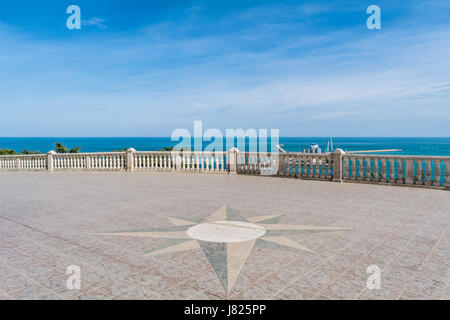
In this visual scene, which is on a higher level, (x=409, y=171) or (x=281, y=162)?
(x=281, y=162)

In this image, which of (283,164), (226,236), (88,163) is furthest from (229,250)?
(88,163)

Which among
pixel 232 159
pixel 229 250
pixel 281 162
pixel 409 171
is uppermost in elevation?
pixel 232 159

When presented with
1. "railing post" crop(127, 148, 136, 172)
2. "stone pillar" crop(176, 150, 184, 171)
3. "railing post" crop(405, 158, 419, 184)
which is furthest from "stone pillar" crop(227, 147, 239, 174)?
"railing post" crop(405, 158, 419, 184)

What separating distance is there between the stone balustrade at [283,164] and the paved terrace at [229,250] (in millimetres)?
2098

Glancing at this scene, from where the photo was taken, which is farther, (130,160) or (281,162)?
(130,160)

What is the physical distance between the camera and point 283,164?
47.8 ft

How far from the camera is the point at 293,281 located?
390cm

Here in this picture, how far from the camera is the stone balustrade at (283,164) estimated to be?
37.3ft

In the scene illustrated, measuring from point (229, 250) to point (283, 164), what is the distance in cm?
1000

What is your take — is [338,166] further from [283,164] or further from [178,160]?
[178,160]

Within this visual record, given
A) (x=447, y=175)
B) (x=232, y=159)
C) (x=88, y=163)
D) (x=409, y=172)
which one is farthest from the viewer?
(x=88, y=163)
